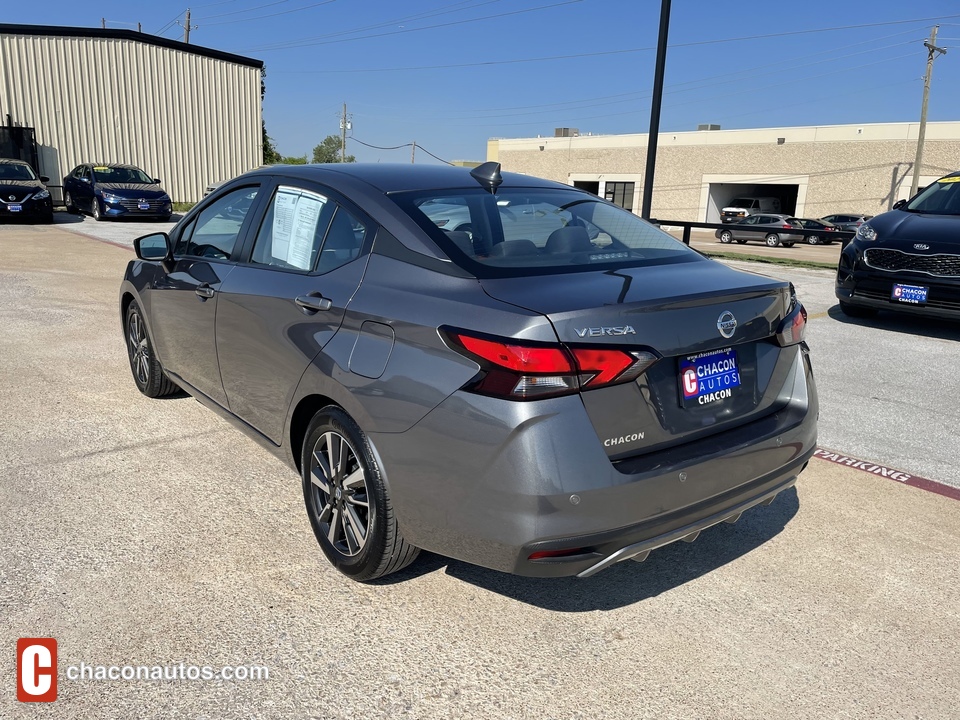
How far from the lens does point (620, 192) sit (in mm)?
57062

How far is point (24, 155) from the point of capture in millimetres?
25141

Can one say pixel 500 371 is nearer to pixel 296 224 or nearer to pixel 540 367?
pixel 540 367

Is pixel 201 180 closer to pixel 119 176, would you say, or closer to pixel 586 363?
pixel 119 176

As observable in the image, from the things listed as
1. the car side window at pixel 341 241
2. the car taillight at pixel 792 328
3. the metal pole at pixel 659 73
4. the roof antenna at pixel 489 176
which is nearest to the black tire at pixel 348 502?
the car side window at pixel 341 241

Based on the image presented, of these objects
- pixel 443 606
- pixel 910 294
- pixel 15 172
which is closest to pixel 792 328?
pixel 443 606

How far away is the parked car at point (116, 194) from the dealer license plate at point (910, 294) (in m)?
18.0

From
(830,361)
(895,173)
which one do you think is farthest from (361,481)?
(895,173)

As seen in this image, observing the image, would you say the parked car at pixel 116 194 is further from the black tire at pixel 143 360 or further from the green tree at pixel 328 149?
the green tree at pixel 328 149

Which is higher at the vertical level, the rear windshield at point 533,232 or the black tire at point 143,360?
the rear windshield at point 533,232

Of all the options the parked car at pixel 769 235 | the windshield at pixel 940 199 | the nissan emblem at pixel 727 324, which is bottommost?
the parked car at pixel 769 235

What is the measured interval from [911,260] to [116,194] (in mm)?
18866

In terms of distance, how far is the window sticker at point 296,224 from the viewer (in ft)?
11.1

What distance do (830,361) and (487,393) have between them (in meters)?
5.42

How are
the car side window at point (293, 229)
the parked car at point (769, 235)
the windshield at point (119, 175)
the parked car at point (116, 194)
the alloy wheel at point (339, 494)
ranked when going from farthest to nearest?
1. the parked car at point (769, 235)
2. the windshield at point (119, 175)
3. the parked car at point (116, 194)
4. the car side window at point (293, 229)
5. the alloy wheel at point (339, 494)
